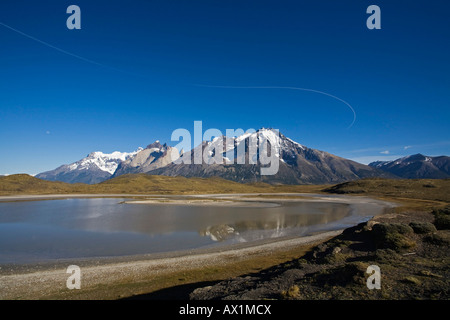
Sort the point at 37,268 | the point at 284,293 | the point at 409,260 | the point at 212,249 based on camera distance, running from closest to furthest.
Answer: the point at 284,293
the point at 409,260
the point at 37,268
the point at 212,249

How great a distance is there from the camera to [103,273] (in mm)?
24750

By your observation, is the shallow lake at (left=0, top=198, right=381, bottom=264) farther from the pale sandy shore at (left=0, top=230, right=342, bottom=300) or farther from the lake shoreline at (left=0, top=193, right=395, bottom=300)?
the pale sandy shore at (left=0, top=230, right=342, bottom=300)

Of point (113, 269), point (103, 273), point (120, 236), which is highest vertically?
point (103, 273)

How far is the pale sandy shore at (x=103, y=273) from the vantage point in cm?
2005

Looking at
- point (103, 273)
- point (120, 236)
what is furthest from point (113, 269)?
point (120, 236)

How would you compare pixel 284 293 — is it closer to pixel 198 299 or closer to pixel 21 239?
pixel 198 299

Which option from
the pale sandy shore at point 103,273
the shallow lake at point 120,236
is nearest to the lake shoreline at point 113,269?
the pale sandy shore at point 103,273

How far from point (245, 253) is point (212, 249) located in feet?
16.9

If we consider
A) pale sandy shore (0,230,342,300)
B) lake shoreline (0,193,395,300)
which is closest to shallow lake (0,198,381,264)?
lake shoreline (0,193,395,300)

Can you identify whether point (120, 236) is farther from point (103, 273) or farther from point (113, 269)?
point (103, 273)

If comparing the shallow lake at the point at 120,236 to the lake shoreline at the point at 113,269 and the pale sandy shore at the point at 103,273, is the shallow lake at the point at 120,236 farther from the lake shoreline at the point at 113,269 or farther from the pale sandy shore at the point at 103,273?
the pale sandy shore at the point at 103,273

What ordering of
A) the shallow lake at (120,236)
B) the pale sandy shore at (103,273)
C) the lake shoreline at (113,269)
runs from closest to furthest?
the pale sandy shore at (103,273), the lake shoreline at (113,269), the shallow lake at (120,236)
